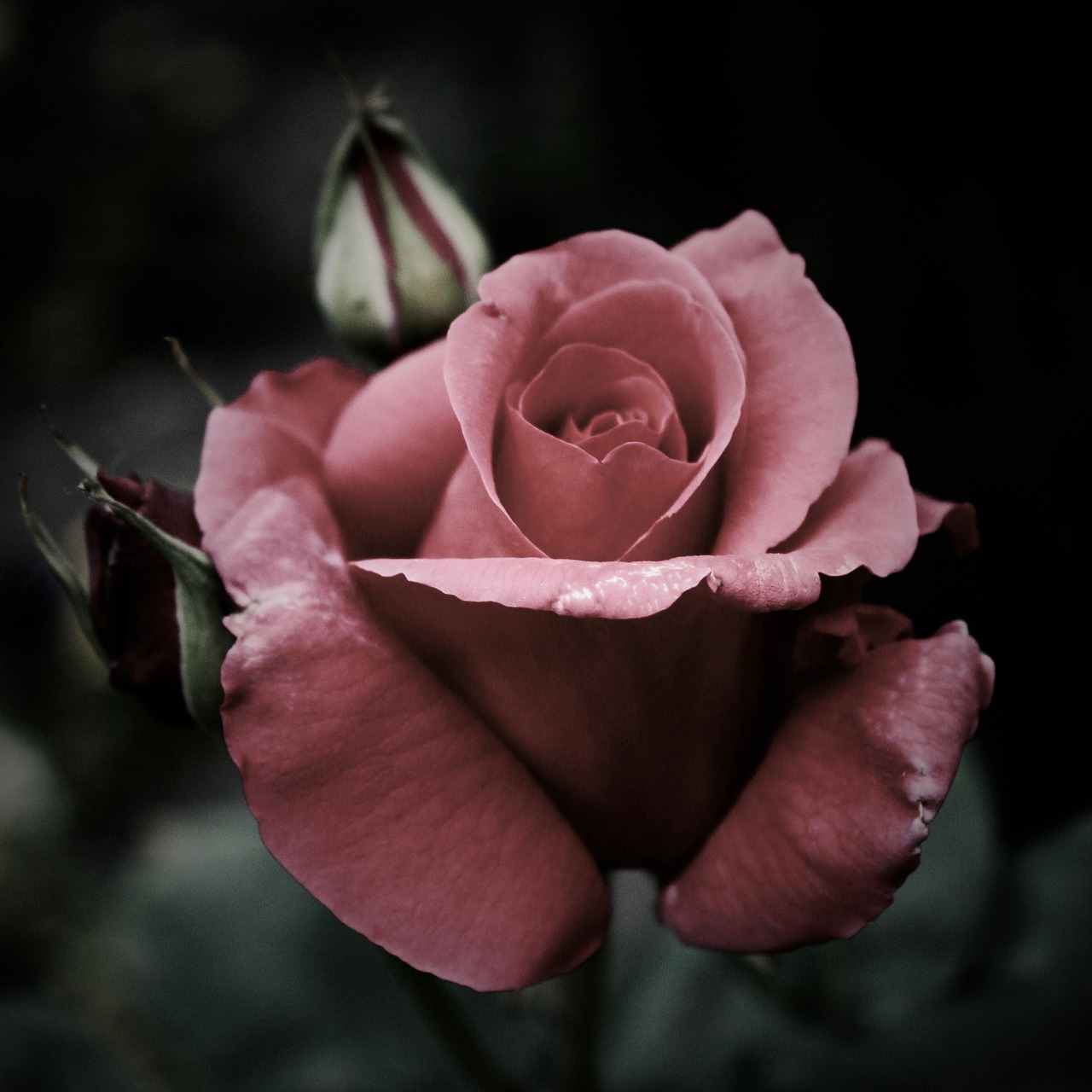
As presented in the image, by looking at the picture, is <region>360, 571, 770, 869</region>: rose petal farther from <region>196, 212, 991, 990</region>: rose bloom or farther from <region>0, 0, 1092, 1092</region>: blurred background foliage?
<region>0, 0, 1092, 1092</region>: blurred background foliage

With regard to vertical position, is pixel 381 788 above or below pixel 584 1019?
above

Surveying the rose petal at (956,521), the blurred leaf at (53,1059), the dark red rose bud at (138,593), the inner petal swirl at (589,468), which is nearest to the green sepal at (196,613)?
the dark red rose bud at (138,593)

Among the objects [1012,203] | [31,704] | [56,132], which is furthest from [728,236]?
[56,132]

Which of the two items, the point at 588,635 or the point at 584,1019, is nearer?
the point at 588,635

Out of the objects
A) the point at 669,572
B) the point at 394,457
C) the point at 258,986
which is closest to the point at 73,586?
the point at 394,457

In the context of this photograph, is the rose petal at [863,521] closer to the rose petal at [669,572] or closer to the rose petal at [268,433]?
the rose petal at [669,572]

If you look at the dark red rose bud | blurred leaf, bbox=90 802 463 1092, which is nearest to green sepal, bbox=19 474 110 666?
the dark red rose bud

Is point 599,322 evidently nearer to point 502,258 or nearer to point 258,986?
point 258,986
